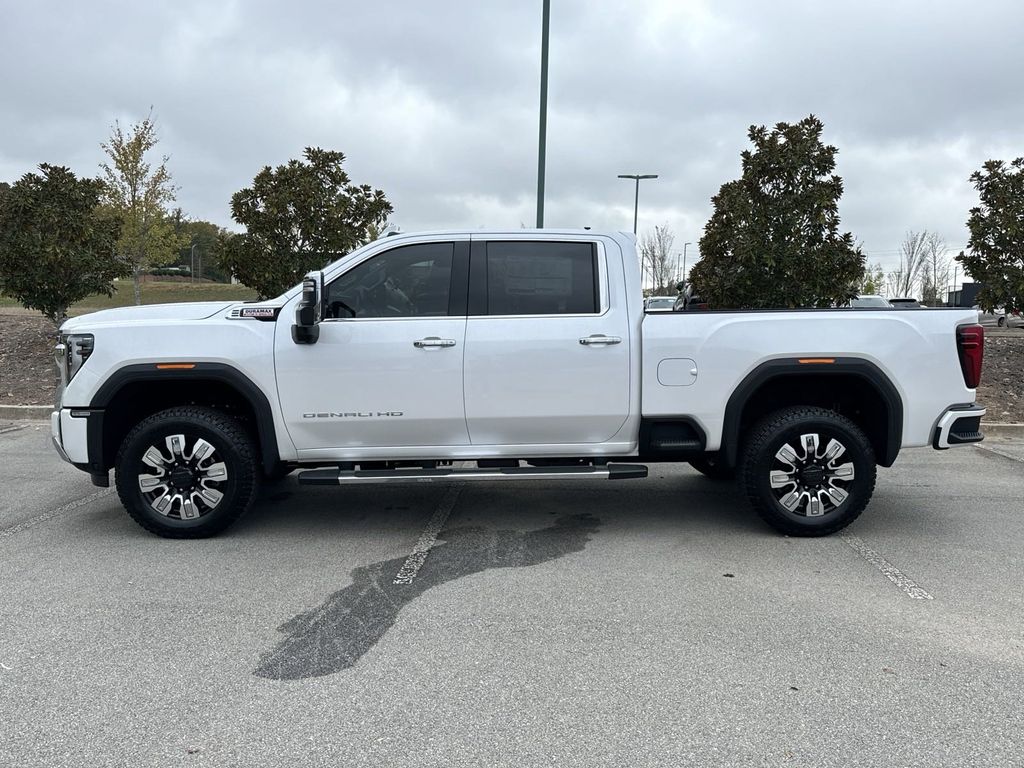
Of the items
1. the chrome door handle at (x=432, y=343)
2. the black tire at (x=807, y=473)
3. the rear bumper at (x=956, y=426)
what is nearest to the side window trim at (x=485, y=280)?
the chrome door handle at (x=432, y=343)

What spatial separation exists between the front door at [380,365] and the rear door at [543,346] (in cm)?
14

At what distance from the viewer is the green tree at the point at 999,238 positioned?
11.8m

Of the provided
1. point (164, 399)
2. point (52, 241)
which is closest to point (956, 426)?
point (164, 399)

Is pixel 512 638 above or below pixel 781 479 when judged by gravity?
below

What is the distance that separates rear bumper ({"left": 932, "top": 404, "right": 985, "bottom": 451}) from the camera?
5059mm

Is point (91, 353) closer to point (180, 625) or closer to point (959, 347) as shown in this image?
point (180, 625)

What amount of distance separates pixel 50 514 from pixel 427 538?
2860 mm

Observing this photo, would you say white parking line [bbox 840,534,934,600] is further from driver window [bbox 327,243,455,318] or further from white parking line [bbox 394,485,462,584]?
driver window [bbox 327,243,455,318]

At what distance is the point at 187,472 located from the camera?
16.5 feet

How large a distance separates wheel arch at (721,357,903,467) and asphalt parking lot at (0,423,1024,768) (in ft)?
2.23

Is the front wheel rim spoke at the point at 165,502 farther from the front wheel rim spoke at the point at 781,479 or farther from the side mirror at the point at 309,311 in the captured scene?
the front wheel rim spoke at the point at 781,479

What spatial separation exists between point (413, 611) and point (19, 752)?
5.67ft

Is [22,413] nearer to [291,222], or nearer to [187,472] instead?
[291,222]

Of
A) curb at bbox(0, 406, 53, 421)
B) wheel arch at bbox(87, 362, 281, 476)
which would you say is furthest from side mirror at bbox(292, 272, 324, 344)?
curb at bbox(0, 406, 53, 421)
